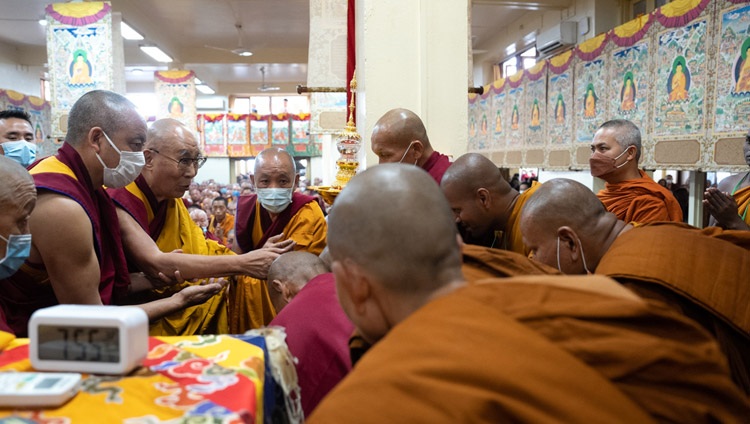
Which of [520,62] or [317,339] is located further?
[520,62]

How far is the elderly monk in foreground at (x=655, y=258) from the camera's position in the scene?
5.71ft

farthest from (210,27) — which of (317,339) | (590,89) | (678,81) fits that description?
(317,339)

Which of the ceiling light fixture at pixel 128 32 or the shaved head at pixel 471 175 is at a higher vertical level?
the ceiling light fixture at pixel 128 32

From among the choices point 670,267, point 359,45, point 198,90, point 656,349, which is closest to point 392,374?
point 656,349

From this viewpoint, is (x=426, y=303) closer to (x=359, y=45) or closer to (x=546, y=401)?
(x=546, y=401)

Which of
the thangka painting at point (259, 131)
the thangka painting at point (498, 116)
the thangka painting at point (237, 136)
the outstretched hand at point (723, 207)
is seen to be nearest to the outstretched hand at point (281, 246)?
the outstretched hand at point (723, 207)

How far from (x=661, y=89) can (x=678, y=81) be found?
0.29 metres

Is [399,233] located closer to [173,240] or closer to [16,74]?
[173,240]

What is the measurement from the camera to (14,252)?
5.55 feet

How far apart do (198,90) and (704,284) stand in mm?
19155

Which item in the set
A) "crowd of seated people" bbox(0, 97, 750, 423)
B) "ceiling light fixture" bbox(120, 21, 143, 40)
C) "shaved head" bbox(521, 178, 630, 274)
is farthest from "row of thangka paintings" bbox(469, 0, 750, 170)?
"ceiling light fixture" bbox(120, 21, 143, 40)

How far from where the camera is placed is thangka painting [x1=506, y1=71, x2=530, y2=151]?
33.1ft

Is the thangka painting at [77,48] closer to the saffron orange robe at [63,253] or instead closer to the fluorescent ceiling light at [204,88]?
the saffron orange robe at [63,253]

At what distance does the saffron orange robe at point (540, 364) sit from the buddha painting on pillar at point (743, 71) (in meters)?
4.72
